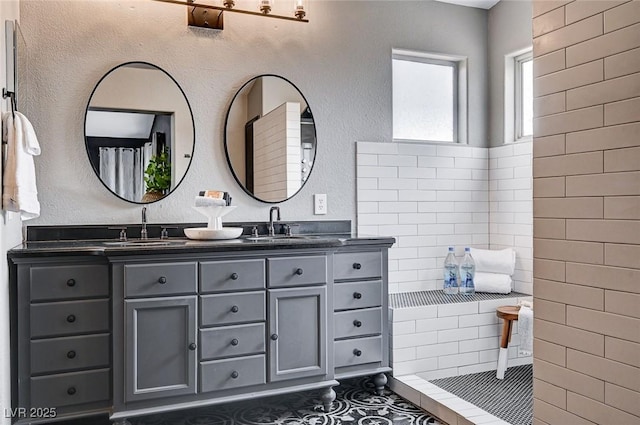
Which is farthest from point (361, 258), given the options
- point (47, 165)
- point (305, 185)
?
point (47, 165)

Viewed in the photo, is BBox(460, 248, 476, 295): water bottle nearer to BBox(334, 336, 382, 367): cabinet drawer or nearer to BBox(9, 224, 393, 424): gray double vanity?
BBox(334, 336, 382, 367): cabinet drawer

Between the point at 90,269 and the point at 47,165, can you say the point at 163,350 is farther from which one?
the point at 47,165

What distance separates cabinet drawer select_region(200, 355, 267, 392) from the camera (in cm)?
249

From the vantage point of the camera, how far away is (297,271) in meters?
2.66

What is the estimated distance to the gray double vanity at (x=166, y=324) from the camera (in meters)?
2.32

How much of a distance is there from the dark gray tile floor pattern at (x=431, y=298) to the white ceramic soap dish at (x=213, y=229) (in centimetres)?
106

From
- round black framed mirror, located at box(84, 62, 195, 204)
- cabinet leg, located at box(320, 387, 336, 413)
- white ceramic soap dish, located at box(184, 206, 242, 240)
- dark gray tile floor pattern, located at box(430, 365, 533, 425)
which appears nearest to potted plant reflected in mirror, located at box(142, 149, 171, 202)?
round black framed mirror, located at box(84, 62, 195, 204)

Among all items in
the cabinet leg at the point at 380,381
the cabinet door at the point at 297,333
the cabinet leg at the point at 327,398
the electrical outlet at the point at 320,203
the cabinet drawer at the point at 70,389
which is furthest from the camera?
the electrical outlet at the point at 320,203

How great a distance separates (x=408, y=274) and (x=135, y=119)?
2.02 metres

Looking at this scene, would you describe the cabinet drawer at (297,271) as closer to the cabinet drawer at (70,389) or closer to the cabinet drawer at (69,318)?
the cabinet drawer at (69,318)

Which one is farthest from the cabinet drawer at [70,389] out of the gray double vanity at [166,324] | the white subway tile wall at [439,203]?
the white subway tile wall at [439,203]

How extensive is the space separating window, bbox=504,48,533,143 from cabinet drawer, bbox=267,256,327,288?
74.6 inches

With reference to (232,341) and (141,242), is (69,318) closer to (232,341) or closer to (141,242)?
(141,242)

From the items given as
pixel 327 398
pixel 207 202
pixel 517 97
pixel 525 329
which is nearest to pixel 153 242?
pixel 207 202
